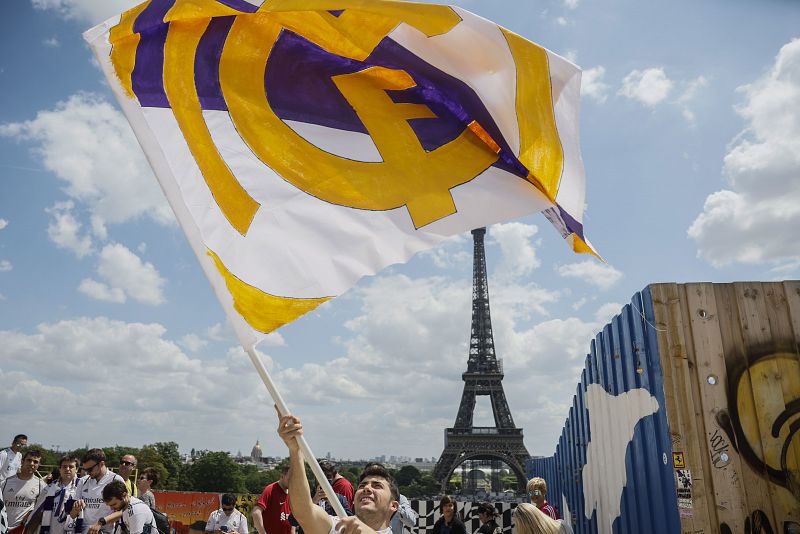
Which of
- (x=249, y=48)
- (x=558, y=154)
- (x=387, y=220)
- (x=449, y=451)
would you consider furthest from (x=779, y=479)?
(x=449, y=451)

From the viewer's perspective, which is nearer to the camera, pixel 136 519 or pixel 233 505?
pixel 136 519

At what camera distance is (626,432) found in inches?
217

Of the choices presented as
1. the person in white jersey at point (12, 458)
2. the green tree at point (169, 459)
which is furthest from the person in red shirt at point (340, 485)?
the green tree at point (169, 459)

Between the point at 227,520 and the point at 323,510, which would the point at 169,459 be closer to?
the point at 227,520

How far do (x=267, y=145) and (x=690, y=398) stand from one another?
12.5 feet

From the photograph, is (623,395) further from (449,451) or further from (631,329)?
(449,451)

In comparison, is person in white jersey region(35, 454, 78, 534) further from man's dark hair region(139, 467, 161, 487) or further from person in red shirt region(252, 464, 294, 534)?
person in red shirt region(252, 464, 294, 534)

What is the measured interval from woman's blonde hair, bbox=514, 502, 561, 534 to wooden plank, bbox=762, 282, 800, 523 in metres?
2.06

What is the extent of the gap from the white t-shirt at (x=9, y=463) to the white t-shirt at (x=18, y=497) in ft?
1.93

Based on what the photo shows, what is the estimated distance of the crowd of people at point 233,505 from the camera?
2840 mm

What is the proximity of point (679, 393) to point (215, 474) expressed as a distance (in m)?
71.9

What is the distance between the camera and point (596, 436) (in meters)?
6.74

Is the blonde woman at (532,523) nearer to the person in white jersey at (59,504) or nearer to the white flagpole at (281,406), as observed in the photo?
the white flagpole at (281,406)

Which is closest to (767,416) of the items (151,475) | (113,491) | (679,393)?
(679,393)
